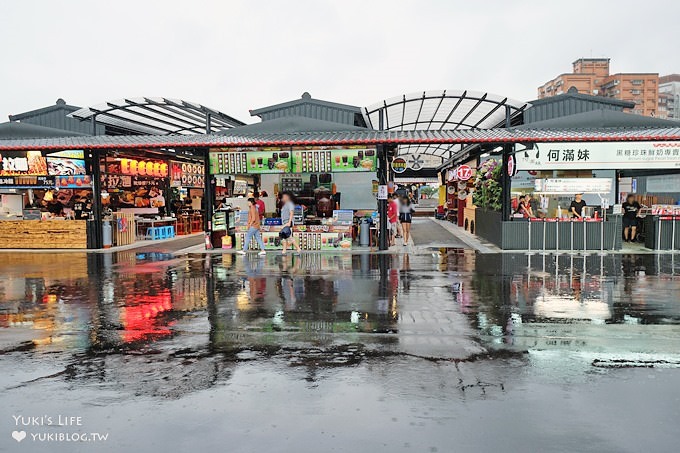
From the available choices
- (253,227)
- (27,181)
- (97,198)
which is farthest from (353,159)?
(27,181)

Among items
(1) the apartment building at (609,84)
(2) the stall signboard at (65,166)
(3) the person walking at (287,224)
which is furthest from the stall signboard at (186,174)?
(1) the apartment building at (609,84)

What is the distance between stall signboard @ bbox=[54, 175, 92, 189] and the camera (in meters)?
18.3

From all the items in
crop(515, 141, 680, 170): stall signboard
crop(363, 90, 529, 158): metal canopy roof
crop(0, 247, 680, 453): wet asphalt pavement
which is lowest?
crop(0, 247, 680, 453): wet asphalt pavement

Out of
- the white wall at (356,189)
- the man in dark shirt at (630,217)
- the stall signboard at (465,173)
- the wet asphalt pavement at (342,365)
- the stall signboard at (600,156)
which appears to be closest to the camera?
the wet asphalt pavement at (342,365)

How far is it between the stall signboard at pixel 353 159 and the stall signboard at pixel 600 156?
4500 millimetres

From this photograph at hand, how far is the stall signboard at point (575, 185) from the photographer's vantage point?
15.8 metres

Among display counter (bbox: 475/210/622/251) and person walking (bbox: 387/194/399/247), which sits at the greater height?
person walking (bbox: 387/194/399/247)

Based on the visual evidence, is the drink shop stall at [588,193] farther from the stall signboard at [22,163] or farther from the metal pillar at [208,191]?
the stall signboard at [22,163]

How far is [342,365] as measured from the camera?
571 centimetres

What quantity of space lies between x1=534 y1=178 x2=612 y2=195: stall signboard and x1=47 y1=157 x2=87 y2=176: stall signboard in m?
15.6

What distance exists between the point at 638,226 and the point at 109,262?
17551mm

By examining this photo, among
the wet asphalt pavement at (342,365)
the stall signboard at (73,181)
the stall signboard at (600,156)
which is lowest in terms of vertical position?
the wet asphalt pavement at (342,365)

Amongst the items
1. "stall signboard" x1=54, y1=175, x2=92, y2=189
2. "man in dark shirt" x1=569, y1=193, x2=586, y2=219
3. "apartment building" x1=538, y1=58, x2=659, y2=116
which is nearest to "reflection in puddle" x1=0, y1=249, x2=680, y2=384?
"man in dark shirt" x1=569, y1=193, x2=586, y2=219

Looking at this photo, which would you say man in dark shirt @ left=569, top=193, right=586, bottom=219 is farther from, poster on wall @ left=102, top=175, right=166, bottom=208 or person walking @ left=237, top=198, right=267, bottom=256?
poster on wall @ left=102, top=175, right=166, bottom=208
